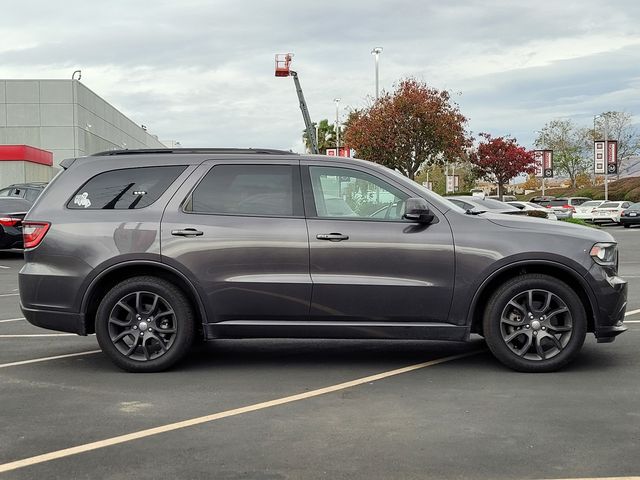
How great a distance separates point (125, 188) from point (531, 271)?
3.46m

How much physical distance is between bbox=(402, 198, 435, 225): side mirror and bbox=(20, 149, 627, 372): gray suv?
1cm

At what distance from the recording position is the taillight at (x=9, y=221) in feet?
64.0

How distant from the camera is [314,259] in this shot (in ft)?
21.8

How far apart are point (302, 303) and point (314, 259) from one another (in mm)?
366

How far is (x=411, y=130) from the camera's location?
3991 cm

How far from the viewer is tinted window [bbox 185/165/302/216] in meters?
6.86

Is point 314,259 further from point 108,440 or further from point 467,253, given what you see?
point 108,440

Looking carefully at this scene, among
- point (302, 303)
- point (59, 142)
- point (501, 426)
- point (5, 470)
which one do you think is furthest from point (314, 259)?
point (59, 142)

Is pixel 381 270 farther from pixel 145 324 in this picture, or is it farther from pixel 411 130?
pixel 411 130

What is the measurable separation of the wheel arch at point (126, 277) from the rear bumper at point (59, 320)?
6 centimetres

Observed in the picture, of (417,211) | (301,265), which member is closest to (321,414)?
(301,265)

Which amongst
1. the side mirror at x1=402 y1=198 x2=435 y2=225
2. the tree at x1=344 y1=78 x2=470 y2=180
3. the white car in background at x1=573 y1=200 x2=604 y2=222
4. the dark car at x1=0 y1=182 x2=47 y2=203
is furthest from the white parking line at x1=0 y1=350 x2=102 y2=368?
the white car in background at x1=573 y1=200 x2=604 y2=222

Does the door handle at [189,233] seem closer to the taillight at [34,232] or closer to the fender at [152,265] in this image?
the fender at [152,265]

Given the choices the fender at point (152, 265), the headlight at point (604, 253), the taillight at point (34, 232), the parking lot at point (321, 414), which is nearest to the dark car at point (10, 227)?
the parking lot at point (321, 414)
